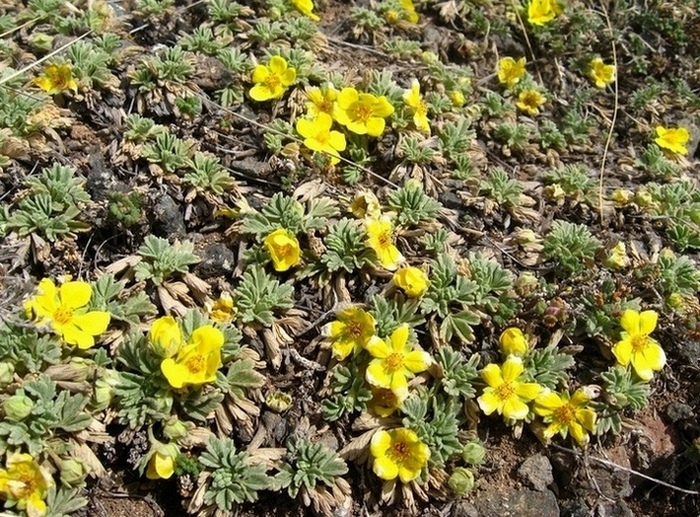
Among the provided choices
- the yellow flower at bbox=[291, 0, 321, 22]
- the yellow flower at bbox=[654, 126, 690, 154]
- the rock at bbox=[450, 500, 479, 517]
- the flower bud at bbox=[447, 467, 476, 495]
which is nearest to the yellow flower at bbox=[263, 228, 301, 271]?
the flower bud at bbox=[447, 467, 476, 495]

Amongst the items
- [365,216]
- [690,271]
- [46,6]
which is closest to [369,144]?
[365,216]

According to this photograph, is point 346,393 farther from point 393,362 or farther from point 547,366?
point 547,366

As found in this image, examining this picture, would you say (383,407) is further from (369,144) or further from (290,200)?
(369,144)

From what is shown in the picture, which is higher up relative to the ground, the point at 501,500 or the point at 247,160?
the point at 247,160

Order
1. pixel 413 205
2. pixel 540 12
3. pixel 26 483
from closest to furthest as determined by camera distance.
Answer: pixel 26 483
pixel 413 205
pixel 540 12

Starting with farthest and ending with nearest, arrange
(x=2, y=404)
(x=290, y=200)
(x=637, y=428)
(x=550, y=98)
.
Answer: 1. (x=550, y=98)
2. (x=290, y=200)
3. (x=637, y=428)
4. (x=2, y=404)

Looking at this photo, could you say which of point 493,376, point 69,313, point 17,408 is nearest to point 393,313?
point 493,376

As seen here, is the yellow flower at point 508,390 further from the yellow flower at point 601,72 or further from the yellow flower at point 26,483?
the yellow flower at point 601,72
